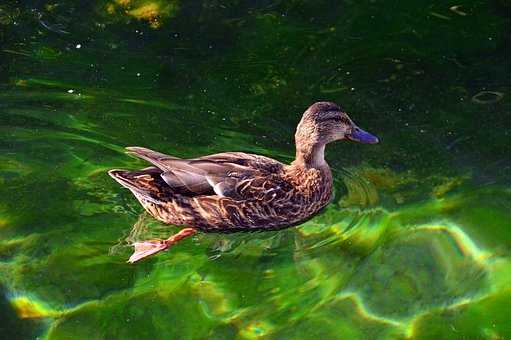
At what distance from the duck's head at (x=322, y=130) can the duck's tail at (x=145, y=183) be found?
1019mm

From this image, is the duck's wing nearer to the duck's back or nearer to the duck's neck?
the duck's back

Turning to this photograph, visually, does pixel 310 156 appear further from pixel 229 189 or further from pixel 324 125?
pixel 229 189

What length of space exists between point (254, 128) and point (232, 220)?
110 cm

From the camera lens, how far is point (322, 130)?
6406 mm

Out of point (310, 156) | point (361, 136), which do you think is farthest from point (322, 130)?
point (361, 136)

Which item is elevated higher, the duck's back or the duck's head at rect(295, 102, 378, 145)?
the duck's head at rect(295, 102, 378, 145)

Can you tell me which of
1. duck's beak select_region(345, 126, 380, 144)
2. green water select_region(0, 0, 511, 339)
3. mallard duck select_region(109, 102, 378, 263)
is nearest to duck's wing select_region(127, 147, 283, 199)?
mallard duck select_region(109, 102, 378, 263)

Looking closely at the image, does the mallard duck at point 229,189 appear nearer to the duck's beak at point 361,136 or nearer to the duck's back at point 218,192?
the duck's back at point 218,192

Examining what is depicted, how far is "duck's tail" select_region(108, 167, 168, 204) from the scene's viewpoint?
6180 millimetres

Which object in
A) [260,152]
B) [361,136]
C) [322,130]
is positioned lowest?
[260,152]

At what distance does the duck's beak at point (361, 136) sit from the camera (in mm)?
6555

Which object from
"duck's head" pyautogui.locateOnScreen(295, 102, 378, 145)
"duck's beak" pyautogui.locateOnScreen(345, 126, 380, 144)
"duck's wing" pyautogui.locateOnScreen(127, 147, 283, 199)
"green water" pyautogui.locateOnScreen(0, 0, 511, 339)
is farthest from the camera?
"duck's beak" pyautogui.locateOnScreen(345, 126, 380, 144)

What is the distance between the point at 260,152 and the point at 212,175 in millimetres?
777

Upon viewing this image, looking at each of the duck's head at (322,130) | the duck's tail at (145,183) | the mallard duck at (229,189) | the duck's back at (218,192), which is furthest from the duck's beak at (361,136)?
the duck's tail at (145,183)
